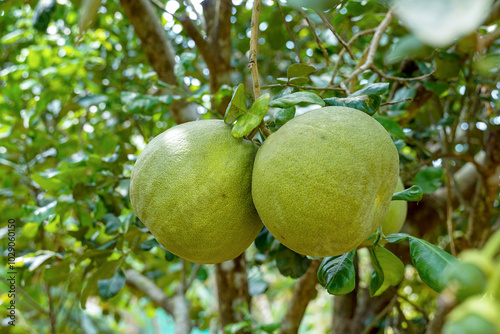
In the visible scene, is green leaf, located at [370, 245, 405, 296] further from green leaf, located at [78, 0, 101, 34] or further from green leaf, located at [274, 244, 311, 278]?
green leaf, located at [78, 0, 101, 34]

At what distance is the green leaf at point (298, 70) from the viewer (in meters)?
1.11

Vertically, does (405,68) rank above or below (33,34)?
below

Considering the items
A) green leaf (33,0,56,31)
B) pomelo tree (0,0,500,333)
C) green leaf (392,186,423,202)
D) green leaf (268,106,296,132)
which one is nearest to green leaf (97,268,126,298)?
pomelo tree (0,0,500,333)

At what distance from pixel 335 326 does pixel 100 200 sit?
1400 millimetres

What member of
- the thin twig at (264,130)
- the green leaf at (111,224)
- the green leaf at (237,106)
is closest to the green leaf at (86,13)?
the green leaf at (237,106)

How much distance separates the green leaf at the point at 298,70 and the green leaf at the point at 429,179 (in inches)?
27.6

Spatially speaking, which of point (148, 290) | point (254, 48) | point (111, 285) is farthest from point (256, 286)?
point (254, 48)

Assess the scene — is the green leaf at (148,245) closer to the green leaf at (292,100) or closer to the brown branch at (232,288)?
the brown branch at (232,288)

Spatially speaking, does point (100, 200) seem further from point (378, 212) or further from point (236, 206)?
point (378, 212)

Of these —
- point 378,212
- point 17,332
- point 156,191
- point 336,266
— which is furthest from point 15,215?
point 378,212

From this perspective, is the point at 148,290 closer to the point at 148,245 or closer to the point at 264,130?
the point at 148,245

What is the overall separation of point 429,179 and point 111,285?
1.18m

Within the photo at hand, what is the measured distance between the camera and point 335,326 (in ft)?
7.45

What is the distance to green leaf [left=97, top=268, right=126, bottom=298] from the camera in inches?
54.1
